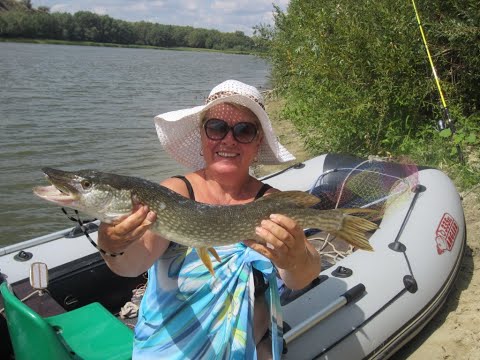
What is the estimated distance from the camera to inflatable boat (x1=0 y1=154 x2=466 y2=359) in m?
2.41

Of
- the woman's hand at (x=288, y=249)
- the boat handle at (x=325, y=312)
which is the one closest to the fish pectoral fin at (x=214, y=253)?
the woman's hand at (x=288, y=249)

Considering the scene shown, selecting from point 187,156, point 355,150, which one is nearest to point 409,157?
point 355,150

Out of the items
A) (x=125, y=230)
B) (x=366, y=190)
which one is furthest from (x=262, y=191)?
(x=366, y=190)

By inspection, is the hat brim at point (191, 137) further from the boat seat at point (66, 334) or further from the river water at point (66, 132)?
the river water at point (66, 132)

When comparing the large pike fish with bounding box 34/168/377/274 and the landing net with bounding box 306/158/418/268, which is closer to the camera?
the large pike fish with bounding box 34/168/377/274

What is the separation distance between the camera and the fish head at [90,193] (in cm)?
183

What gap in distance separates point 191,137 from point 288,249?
1049 millimetres

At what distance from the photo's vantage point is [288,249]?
6.50 ft

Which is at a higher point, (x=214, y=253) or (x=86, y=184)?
(x=86, y=184)

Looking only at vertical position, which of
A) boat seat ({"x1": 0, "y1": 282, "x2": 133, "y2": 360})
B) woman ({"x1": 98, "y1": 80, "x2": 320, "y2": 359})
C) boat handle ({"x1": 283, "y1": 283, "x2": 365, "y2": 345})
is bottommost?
boat handle ({"x1": 283, "y1": 283, "x2": 365, "y2": 345})

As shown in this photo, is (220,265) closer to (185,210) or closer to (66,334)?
(185,210)

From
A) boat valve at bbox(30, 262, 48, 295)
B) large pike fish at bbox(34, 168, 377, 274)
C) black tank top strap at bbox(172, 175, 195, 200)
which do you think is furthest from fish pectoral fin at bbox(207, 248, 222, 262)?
boat valve at bbox(30, 262, 48, 295)

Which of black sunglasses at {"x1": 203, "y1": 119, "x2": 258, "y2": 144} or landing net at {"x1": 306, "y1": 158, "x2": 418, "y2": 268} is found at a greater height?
black sunglasses at {"x1": 203, "y1": 119, "x2": 258, "y2": 144}

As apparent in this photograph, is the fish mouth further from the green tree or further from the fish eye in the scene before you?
the green tree
